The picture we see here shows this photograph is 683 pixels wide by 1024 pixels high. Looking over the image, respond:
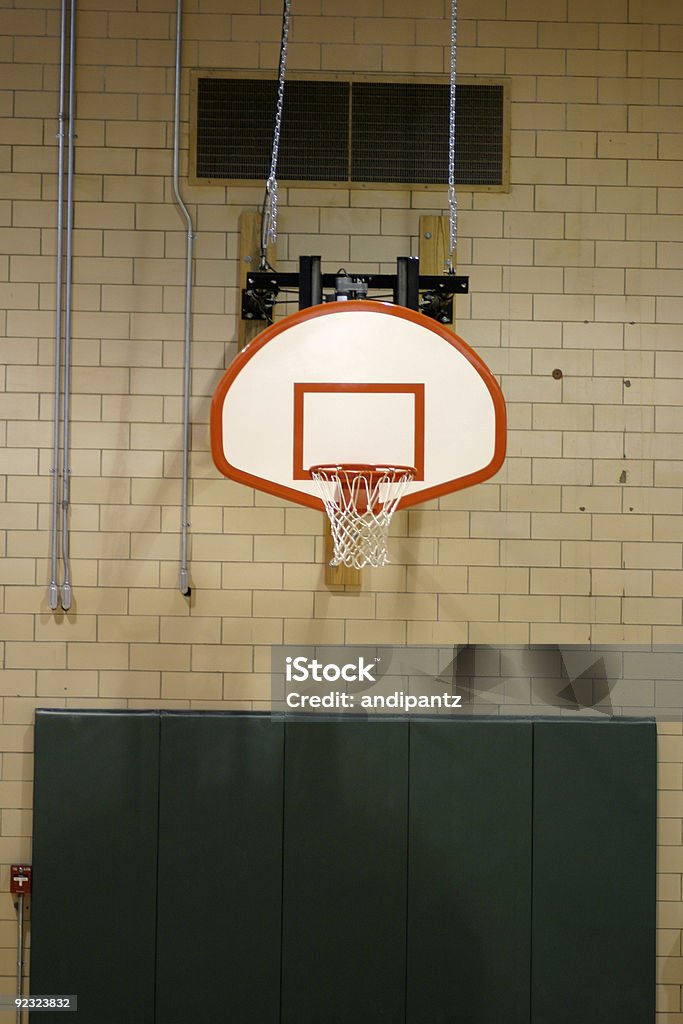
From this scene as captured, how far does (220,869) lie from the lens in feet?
14.1

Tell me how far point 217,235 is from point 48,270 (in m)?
0.82

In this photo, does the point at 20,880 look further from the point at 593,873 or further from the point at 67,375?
the point at 593,873

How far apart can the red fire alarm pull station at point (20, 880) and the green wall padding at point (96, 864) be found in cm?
5

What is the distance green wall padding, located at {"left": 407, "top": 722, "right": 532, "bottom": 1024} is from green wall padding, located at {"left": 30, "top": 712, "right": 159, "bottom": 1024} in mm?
1236

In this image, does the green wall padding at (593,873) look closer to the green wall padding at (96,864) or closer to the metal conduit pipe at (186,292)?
the green wall padding at (96,864)

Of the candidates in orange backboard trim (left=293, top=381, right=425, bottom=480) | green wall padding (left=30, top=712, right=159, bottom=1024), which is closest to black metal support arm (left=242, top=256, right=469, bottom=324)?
orange backboard trim (left=293, top=381, right=425, bottom=480)

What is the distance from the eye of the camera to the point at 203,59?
4426 mm

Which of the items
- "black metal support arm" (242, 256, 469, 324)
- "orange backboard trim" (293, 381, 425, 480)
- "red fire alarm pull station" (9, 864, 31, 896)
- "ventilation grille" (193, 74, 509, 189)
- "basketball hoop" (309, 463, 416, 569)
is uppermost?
"ventilation grille" (193, 74, 509, 189)

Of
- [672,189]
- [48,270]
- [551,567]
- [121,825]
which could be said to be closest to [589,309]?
[672,189]

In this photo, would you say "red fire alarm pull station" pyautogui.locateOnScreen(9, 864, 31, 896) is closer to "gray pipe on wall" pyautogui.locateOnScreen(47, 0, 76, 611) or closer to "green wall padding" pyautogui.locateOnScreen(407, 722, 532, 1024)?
"gray pipe on wall" pyautogui.locateOnScreen(47, 0, 76, 611)

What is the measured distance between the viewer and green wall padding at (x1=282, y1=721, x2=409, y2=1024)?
4.27 m

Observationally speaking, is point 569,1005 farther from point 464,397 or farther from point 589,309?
point 589,309

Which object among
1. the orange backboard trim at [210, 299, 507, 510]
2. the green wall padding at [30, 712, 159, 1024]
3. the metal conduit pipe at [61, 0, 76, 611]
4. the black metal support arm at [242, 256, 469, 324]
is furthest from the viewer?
the metal conduit pipe at [61, 0, 76, 611]

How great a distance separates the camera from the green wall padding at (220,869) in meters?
4.27
